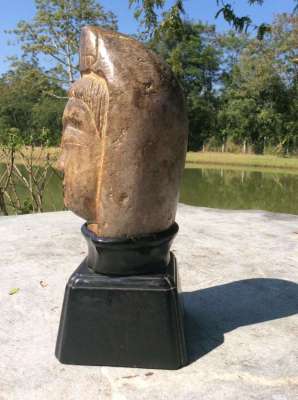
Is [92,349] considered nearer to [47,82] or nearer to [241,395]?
[241,395]

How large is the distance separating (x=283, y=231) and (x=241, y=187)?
266 inches

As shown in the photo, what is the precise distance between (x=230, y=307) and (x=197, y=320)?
295 millimetres

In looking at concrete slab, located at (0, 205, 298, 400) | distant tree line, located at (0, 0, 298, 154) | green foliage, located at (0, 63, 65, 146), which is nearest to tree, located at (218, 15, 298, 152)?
distant tree line, located at (0, 0, 298, 154)

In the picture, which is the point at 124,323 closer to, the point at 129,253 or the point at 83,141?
the point at 129,253

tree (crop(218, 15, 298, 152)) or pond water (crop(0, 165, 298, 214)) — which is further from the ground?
tree (crop(218, 15, 298, 152))

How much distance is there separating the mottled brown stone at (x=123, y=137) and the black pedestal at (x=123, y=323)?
0.24 metres

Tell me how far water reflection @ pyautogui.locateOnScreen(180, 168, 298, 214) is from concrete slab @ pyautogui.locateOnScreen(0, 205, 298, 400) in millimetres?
4254

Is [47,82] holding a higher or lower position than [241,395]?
higher

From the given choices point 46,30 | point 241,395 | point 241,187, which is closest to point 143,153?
point 241,395

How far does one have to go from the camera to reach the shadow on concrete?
211 centimetres

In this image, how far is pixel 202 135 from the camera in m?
26.3

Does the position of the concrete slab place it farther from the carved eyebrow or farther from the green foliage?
the green foliage

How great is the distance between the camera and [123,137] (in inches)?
67.4

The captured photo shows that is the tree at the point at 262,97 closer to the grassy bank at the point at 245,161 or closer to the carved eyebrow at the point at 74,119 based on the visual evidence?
the grassy bank at the point at 245,161
